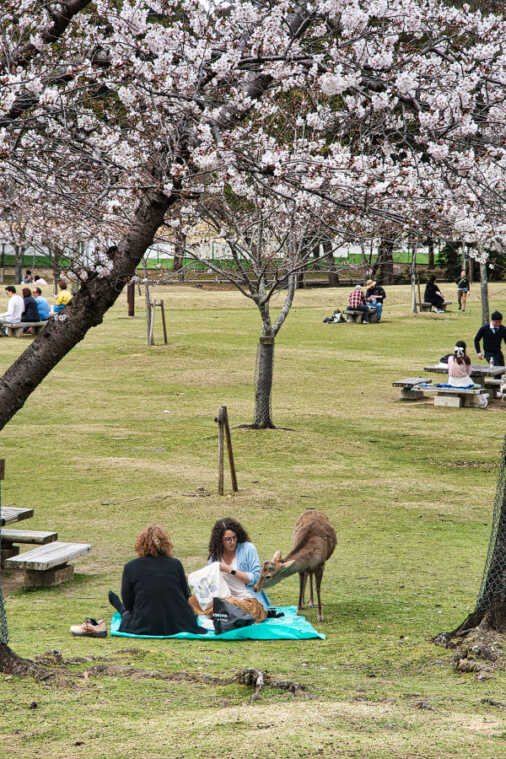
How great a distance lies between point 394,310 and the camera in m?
41.6

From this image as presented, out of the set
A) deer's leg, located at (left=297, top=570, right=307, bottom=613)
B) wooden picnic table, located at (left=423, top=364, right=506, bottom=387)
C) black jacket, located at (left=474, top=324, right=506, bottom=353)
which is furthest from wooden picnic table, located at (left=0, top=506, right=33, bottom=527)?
black jacket, located at (left=474, top=324, right=506, bottom=353)

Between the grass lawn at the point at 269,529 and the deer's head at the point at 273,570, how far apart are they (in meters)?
0.57

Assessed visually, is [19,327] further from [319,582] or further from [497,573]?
[497,573]

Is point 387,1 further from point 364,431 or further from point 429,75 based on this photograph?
point 364,431

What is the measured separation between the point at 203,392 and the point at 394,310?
21.0 metres

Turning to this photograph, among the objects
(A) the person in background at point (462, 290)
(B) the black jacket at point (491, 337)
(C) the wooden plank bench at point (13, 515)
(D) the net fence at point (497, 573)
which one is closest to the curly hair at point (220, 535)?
(D) the net fence at point (497, 573)

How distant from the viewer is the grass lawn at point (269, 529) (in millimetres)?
5211

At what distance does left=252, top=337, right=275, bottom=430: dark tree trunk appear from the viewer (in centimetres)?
1742

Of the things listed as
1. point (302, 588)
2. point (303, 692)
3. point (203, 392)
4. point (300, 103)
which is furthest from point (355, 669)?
point (203, 392)

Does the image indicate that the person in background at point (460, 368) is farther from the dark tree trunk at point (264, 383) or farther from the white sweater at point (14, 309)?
the white sweater at point (14, 309)

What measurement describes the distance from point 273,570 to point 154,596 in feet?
3.64

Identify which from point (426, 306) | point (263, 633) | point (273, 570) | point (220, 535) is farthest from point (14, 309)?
point (263, 633)

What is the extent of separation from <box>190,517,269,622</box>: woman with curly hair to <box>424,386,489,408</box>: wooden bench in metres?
12.8

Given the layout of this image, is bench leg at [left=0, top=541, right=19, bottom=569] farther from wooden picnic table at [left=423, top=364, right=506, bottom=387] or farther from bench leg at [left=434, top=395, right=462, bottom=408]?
wooden picnic table at [left=423, top=364, right=506, bottom=387]
